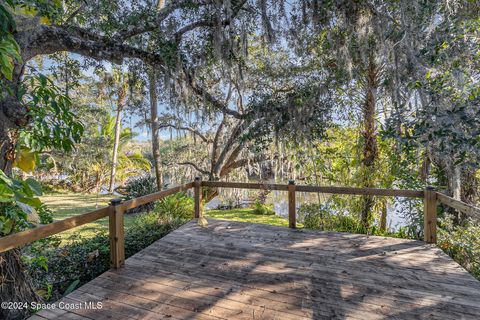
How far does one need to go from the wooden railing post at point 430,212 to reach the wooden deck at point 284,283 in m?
0.20

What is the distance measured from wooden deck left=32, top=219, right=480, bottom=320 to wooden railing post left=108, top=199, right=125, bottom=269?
0.16 metres


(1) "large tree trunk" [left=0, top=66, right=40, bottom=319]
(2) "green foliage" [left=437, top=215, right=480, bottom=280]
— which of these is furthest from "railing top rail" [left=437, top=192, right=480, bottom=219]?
(1) "large tree trunk" [left=0, top=66, right=40, bottom=319]

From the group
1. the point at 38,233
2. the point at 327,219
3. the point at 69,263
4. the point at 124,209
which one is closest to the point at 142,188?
the point at 69,263

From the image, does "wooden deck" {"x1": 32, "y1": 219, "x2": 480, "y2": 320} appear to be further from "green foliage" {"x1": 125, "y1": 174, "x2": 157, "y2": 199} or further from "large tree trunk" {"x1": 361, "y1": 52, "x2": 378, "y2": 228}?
"green foliage" {"x1": 125, "y1": 174, "x2": 157, "y2": 199}

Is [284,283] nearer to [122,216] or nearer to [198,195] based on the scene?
[122,216]

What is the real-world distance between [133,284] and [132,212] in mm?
5953

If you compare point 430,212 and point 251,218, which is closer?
point 430,212

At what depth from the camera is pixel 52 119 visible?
2.33 metres

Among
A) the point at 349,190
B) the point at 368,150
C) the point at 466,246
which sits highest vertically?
the point at 368,150

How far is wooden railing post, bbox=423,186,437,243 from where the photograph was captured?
11.2 feet

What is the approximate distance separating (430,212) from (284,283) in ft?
7.72

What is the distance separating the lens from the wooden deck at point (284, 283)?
2.15m

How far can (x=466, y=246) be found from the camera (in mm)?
3250

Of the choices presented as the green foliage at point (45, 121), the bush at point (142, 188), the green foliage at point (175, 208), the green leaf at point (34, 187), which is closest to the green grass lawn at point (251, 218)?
the bush at point (142, 188)
